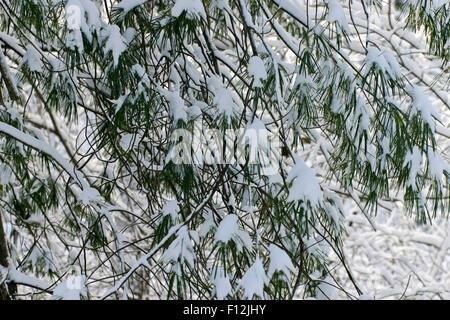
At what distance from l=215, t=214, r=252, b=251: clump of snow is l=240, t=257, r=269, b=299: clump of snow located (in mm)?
80

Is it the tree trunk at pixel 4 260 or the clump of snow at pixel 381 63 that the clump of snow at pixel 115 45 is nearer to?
the clump of snow at pixel 381 63

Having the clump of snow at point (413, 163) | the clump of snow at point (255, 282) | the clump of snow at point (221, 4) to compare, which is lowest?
the clump of snow at point (255, 282)

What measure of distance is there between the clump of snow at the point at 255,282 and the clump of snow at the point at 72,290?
1.17ft

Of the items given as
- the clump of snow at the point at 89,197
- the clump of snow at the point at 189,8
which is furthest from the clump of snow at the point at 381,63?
the clump of snow at the point at 89,197

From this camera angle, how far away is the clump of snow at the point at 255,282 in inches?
46.8

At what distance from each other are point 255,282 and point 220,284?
0.10m

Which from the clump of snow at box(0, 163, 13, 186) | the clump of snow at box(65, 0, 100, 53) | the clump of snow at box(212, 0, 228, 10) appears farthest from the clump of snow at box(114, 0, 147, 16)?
the clump of snow at box(0, 163, 13, 186)

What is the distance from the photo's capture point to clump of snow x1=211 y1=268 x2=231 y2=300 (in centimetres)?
125

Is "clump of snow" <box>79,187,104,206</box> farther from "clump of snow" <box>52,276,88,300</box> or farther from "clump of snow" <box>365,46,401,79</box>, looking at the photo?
"clump of snow" <box>365,46,401,79</box>

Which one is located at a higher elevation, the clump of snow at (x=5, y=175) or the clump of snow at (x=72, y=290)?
the clump of snow at (x=5, y=175)

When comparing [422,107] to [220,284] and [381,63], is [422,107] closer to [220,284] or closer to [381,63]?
[381,63]

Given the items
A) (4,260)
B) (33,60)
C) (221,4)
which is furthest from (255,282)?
(4,260)
